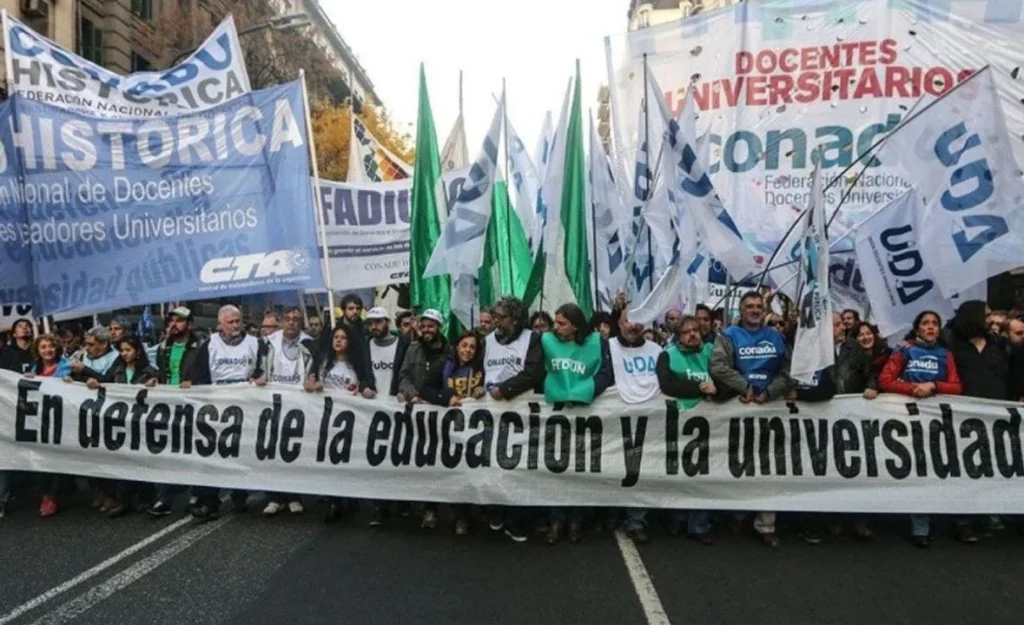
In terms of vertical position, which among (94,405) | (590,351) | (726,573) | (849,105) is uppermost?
(849,105)

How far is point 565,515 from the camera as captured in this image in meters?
6.01

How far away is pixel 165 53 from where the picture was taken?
26.5 meters

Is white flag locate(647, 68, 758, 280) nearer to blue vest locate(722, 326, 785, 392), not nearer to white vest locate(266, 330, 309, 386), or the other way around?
blue vest locate(722, 326, 785, 392)

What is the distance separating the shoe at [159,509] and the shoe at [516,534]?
2588 millimetres

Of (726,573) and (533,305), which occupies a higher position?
(533,305)

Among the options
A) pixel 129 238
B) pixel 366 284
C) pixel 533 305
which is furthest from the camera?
pixel 366 284

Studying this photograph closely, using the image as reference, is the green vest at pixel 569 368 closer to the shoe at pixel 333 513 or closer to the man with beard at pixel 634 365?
the man with beard at pixel 634 365

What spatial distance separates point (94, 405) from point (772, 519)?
202 inches

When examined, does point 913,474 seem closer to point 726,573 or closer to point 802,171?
point 726,573

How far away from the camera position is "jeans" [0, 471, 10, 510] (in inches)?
256

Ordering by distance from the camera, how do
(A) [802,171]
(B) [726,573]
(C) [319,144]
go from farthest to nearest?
A: 1. (C) [319,144]
2. (A) [802,171]
3. (B) [726,573]

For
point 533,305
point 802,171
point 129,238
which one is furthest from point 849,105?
point 129,238

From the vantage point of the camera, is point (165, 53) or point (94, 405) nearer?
point (94, 405)

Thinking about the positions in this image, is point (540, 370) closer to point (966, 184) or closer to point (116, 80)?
point (966, 184)
